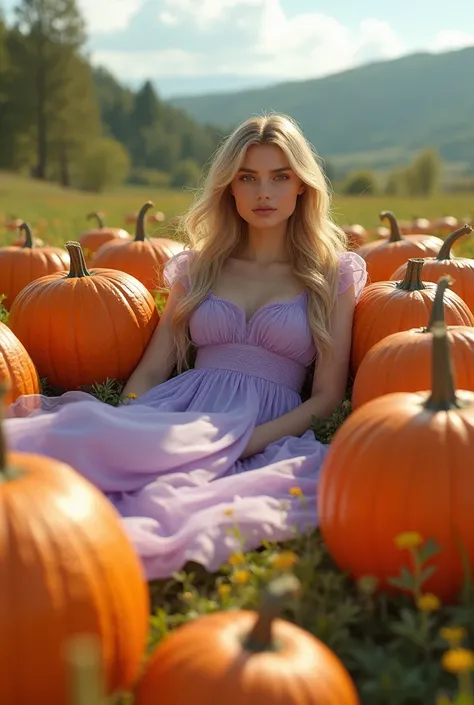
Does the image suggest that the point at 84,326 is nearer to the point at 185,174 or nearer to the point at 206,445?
the point at 206,445

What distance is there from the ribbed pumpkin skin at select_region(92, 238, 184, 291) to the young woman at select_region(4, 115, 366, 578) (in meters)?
1.75

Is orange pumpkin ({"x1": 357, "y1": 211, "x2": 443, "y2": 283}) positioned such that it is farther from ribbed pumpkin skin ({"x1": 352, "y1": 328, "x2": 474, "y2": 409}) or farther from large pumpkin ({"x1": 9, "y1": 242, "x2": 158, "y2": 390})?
ribbed pumpkin skin ({"x1": 352, "y1": 328, "x2": 474, "y2": 409})

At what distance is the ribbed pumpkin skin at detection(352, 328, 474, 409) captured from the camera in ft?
12.5

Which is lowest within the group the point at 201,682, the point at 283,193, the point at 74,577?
the point at 201,682

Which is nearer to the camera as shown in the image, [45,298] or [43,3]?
[45,298]

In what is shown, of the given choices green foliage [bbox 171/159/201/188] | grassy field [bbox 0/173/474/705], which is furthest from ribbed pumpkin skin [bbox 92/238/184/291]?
green foliage [bbox 171/159/201/188]

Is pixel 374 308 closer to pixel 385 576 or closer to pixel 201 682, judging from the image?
pixel 385 576

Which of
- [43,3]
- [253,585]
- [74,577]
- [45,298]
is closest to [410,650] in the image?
[253,585]

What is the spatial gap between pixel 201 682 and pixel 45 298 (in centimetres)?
331

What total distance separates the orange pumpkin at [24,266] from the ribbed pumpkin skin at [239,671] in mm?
5040

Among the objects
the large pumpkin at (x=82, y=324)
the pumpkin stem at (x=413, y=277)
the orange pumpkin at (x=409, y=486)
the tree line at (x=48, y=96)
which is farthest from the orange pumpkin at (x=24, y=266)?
the tree line at (x=48, y=96)

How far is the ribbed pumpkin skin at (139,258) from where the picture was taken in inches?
269

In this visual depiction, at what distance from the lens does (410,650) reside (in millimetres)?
2516

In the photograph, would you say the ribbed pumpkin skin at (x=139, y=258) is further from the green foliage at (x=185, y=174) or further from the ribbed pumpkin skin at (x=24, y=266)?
the green foliage at (x=185, y=174)
